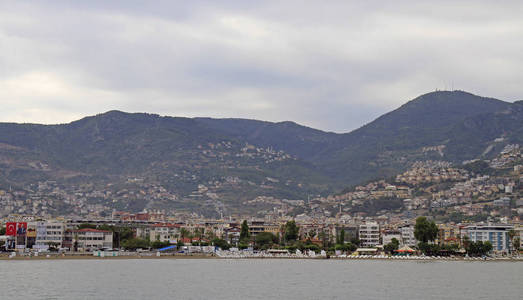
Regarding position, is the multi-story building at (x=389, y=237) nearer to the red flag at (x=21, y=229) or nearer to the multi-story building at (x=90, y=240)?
the multi-story building at (x=90, y=240)

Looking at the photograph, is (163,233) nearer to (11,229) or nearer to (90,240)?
(90,240)

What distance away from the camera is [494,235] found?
17400 centimetres

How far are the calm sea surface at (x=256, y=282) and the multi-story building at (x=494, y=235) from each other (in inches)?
2259

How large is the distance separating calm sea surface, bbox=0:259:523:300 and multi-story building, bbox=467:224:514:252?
5737 cm

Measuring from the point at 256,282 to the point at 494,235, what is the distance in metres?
97.2

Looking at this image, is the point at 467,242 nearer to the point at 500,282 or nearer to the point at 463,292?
the point at 500,282

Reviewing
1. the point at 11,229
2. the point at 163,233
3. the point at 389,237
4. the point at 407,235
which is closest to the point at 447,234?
the point at 407,235

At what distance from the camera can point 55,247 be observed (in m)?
160

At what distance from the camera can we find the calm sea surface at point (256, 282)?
7638 centimetres

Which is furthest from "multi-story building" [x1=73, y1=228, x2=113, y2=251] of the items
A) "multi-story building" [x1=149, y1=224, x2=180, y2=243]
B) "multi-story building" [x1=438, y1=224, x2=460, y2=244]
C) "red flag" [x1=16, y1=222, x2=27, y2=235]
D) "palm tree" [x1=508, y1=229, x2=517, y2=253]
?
"palm tree" [x1=508, y1=229, x2=517, y2=253]

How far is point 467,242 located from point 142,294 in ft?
332

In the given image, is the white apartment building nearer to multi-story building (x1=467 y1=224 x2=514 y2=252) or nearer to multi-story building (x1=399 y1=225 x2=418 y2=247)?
multi-story building (x1=399 y1=225 x2=418 y2=247)

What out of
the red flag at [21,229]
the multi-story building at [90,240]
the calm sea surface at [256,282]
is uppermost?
the red flag at [21,229]

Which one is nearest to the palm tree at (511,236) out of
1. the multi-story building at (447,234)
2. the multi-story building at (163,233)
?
the multi-story building at (447,234)
